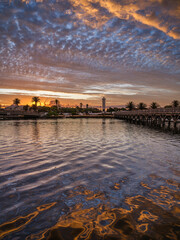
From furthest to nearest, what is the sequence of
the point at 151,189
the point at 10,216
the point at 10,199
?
the point at 151,189 → the point at 10,199 → the point at 10,216

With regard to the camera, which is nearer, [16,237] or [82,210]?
[16,237]

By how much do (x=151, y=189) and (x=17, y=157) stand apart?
876 centimetres

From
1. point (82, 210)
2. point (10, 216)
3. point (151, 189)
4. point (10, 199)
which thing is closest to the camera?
point (10, 216)

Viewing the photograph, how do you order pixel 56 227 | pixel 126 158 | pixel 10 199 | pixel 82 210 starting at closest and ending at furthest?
1. pixel 56 227
2. pixel 82 210
3. pixel 10 199
4. pixel 126 158

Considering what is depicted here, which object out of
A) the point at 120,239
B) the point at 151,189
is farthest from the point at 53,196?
the point at 151,189

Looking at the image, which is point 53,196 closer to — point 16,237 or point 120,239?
point 16,237

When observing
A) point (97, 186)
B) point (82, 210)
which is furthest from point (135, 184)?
point (82, 210)

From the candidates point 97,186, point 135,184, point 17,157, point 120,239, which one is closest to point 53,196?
point 97,186

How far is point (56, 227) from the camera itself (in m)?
3.95

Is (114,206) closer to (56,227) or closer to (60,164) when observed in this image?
(56,227)

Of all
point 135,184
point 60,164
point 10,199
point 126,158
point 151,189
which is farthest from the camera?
point 126,158

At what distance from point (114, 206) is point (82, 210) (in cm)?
105

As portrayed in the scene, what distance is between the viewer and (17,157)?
1055 centimetres

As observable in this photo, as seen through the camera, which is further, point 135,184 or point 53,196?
point 135,184
